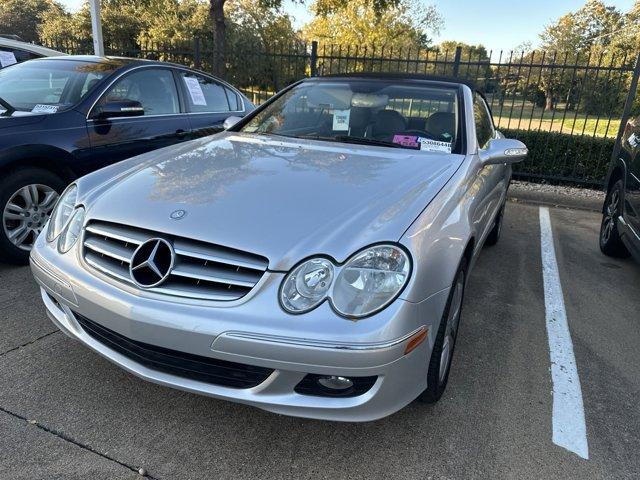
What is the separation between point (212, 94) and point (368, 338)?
4233 millimetres

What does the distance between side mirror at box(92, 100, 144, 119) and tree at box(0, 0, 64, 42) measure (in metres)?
38.2

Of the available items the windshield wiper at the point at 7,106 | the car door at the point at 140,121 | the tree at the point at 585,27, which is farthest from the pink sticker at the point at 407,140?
the tree at the point at 585,27

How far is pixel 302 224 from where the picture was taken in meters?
2.00

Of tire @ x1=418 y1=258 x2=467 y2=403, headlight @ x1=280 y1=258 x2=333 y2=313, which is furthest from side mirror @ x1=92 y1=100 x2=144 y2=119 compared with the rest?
tire @ x1=418 y1=258 x2=467 y2=403

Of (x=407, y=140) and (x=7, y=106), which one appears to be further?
(x=7, y=106)

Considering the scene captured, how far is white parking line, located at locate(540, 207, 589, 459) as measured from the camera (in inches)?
89.8

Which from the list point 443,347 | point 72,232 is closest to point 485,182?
point 443,347

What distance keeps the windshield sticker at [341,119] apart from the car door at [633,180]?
235cm

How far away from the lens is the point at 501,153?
10.3 ft

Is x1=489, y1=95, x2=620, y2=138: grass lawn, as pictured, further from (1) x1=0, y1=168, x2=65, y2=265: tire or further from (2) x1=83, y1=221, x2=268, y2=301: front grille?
(2) x1=83, y1=221, x2=268, y2=301: front grille

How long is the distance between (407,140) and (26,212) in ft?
9.38

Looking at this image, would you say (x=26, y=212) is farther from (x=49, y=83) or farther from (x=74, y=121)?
(x=49, y=83)

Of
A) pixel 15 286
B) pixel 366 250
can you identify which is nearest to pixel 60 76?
pixel 15 286

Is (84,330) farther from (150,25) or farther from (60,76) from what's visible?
(150,25)
